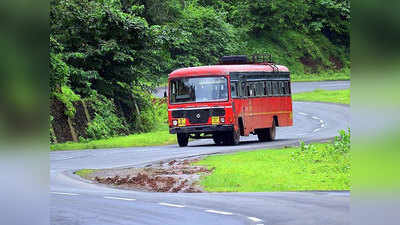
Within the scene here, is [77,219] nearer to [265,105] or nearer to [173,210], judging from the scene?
[173,210]

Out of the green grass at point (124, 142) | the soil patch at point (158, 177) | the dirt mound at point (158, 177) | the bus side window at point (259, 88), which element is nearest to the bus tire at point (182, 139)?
the green grass at point (124, 142)

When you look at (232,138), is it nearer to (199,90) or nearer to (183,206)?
(199,90)

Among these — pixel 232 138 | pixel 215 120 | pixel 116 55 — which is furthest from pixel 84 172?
pixel 116 55

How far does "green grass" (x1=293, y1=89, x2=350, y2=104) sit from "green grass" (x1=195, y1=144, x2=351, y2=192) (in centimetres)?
3215

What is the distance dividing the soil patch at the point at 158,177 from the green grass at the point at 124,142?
29.2ft

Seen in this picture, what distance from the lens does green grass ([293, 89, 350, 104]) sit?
56.8m

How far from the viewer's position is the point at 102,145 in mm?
31703

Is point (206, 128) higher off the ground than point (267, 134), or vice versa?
point (206, 128)

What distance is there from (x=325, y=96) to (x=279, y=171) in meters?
39.2

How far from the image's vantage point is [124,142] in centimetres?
3250

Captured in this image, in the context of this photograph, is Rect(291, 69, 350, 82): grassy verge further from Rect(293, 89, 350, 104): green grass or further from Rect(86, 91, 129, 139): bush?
Rect(86, 91, 129, 139): bush

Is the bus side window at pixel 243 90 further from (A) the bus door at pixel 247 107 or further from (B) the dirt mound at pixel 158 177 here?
(B) the dirt mound at pixel 158 177
